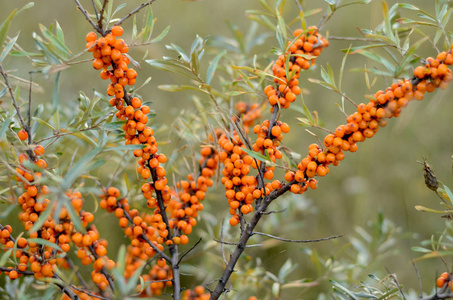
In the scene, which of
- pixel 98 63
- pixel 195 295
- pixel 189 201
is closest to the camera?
pixel 98 63

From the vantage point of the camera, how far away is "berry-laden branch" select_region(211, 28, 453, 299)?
730mm

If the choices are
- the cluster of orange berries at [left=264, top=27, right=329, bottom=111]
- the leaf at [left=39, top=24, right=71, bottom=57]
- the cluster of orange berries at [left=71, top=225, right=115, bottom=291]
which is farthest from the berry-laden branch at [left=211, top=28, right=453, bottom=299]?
the leaf at [left=39, top=24, right=71, bottom=57]

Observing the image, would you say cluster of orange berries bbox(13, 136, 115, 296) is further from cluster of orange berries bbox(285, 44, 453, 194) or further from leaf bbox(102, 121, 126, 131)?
cluster of orange berries bbox(285, 44, 453, 194)

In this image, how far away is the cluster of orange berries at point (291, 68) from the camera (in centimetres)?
81

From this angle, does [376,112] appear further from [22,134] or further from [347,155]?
[347,155]

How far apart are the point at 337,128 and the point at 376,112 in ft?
0.25

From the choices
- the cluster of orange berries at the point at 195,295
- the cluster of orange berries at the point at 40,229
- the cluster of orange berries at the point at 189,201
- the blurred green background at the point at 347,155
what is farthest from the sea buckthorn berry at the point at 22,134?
the blurred green background at the point at 347,155

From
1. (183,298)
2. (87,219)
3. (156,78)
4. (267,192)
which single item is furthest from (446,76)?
(156,78)

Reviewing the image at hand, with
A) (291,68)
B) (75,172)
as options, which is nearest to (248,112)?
(291,68)

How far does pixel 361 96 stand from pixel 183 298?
1672mm

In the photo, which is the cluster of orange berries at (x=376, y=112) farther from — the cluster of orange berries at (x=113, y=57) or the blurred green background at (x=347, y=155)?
the blurred green background at (x=347, y=155)

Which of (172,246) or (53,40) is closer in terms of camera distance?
(53,40)

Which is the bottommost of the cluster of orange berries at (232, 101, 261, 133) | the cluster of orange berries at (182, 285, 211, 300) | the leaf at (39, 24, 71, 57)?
the cluster of orange berries at (182, 285, 211, 300)

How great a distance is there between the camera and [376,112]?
738 mm
